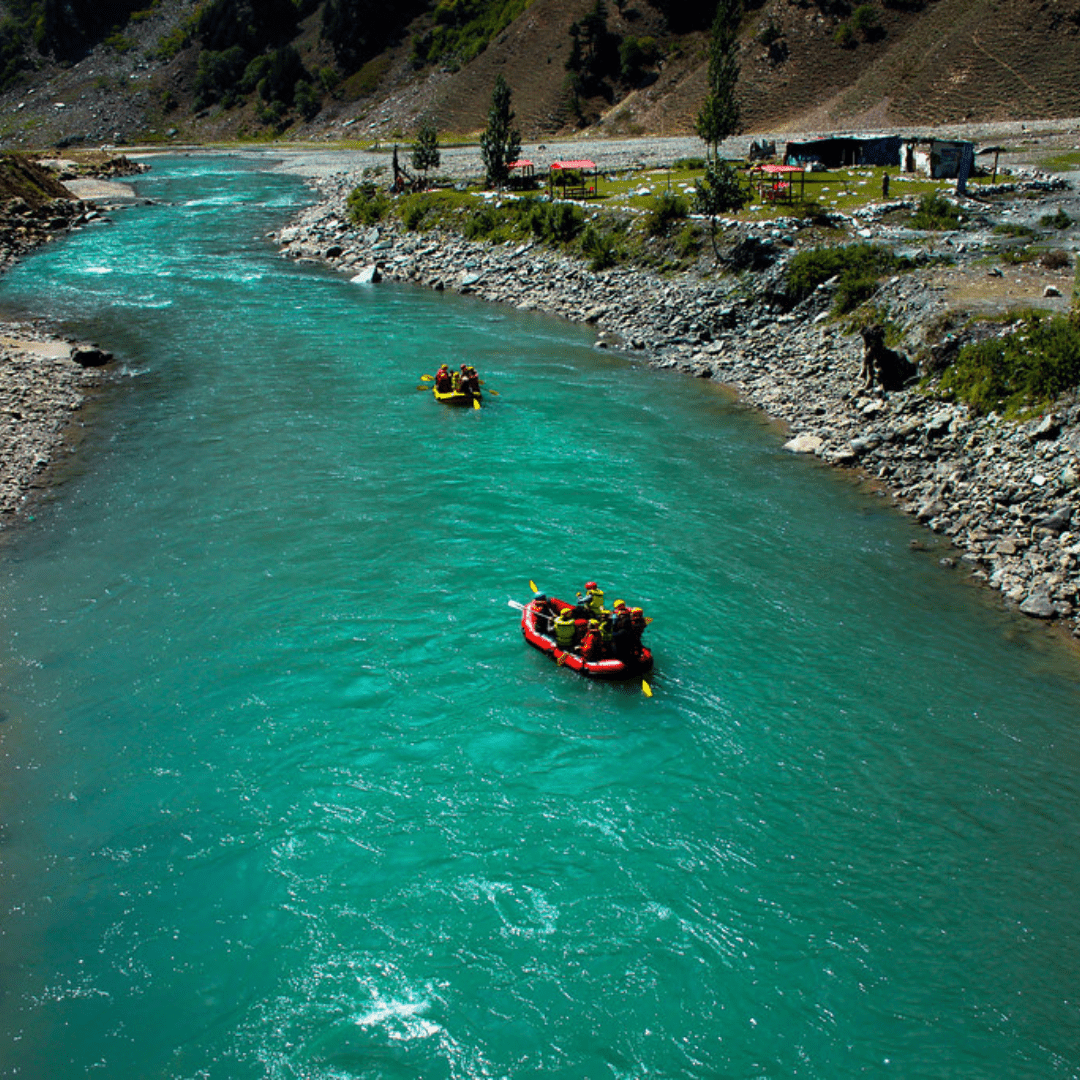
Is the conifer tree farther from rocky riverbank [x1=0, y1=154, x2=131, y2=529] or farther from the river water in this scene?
the river water

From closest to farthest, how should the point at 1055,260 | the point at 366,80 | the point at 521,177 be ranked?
the point at 1055,260 < the point at 521,177 < the point at 366,80

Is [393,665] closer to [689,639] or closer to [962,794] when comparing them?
[689,639]

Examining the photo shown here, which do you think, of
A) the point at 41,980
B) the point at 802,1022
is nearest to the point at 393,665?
the point at 41,980

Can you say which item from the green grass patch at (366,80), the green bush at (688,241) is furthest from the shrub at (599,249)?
the green grass patch at (366,80)

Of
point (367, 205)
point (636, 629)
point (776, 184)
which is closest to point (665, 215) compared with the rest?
point (776, 184)

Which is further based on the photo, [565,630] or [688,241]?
[688,241]

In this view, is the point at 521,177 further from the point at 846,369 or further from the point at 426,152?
the point at 846,369
